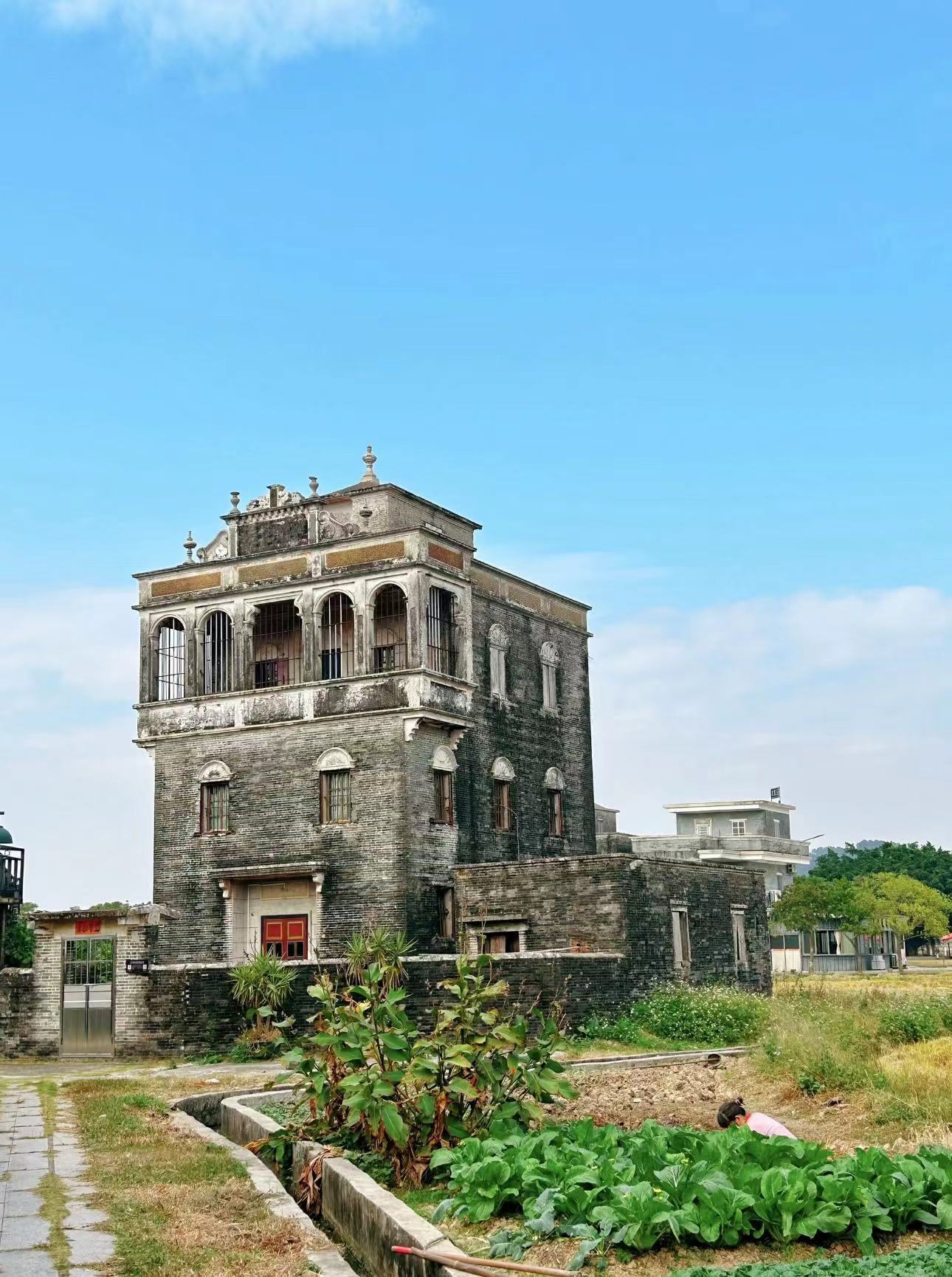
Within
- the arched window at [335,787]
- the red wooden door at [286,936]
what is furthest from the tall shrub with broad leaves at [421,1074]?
the red wooden door at [286,936]

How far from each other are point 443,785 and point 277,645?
5.73 meters

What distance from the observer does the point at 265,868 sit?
111 ft

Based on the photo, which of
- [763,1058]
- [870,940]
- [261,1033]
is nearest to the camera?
[763,1058]

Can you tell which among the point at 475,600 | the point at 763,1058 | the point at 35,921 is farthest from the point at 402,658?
the point at 763,1058

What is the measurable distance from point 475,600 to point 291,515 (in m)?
4.94

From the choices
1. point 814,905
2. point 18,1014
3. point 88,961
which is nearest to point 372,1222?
point 88,961

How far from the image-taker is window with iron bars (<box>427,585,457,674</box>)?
3375 cm

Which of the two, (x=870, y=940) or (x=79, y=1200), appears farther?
(x=870, y=940)

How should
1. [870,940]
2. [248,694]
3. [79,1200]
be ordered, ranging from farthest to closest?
[870,940] < [248,694] < [79,1200]

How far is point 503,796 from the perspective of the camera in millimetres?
36688

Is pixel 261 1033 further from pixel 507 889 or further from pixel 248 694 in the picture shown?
pixel 248 694

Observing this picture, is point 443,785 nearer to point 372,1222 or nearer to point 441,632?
point 441,632

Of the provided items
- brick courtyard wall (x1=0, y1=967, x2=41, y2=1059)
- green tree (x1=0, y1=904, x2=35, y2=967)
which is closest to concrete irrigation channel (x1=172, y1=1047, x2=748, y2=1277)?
brick courtyard wall (x1=0, y1=967, x2=41, y2=1059)

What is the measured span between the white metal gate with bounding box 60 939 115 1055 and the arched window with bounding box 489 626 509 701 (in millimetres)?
12760
